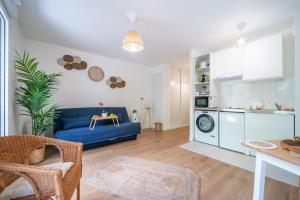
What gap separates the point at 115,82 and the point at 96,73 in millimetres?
645

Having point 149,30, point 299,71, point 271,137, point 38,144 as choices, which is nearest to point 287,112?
point 271,137

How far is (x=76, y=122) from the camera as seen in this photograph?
3086mm

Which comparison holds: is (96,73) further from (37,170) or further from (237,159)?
(237,159)

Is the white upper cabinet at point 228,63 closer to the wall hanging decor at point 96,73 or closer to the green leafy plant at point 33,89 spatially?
the wall hanging decor at point 96,73

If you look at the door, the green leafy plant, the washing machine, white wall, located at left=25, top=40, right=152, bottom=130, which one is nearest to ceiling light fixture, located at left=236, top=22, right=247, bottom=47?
the washing machine

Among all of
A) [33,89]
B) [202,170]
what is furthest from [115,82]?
[202,170]

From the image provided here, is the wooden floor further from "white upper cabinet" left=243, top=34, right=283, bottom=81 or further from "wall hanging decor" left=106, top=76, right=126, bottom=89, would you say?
"wall hanging decor" left=106, top=76, right=126, bottom=89

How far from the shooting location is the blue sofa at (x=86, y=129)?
2709 mm

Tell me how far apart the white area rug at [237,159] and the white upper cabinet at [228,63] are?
5.37 ft

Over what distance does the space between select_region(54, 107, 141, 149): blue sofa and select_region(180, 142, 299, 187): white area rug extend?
144 cm

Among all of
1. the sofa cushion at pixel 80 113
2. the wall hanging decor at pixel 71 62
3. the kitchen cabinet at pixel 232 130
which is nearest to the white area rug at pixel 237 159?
the kitchen cabinet at pixel 232 130

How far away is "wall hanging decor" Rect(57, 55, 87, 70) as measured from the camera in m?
3.44

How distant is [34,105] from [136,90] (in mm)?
3147

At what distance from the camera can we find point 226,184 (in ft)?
5.55
